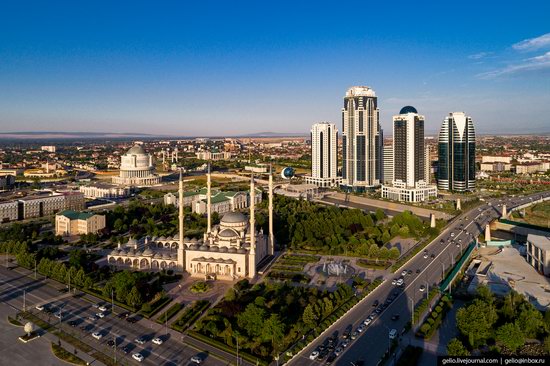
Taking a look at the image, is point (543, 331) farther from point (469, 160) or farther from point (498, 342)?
point (469, 160)

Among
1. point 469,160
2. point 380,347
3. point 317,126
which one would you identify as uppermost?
point 317,126

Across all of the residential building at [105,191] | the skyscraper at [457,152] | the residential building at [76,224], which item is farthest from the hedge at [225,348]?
the skyscraper at [457,152]

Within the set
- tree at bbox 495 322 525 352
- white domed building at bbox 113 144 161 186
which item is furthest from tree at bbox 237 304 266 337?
white domed building at bbox 113 144 161 186

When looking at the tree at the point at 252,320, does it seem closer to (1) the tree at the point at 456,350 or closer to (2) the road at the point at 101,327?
(2) the road at the point at 101,327

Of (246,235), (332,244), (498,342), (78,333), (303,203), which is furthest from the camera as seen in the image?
(303,203)

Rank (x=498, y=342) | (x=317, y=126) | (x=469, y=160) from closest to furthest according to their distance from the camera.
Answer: (x=498, y=342), (x=469, y=160), (x=317, y=126)

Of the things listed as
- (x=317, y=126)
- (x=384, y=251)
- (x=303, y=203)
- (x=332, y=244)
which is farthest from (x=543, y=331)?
(x=317, y=126)

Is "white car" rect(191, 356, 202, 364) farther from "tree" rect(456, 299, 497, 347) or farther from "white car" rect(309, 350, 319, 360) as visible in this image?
"tree" rect(456, 299, 497, 347)
